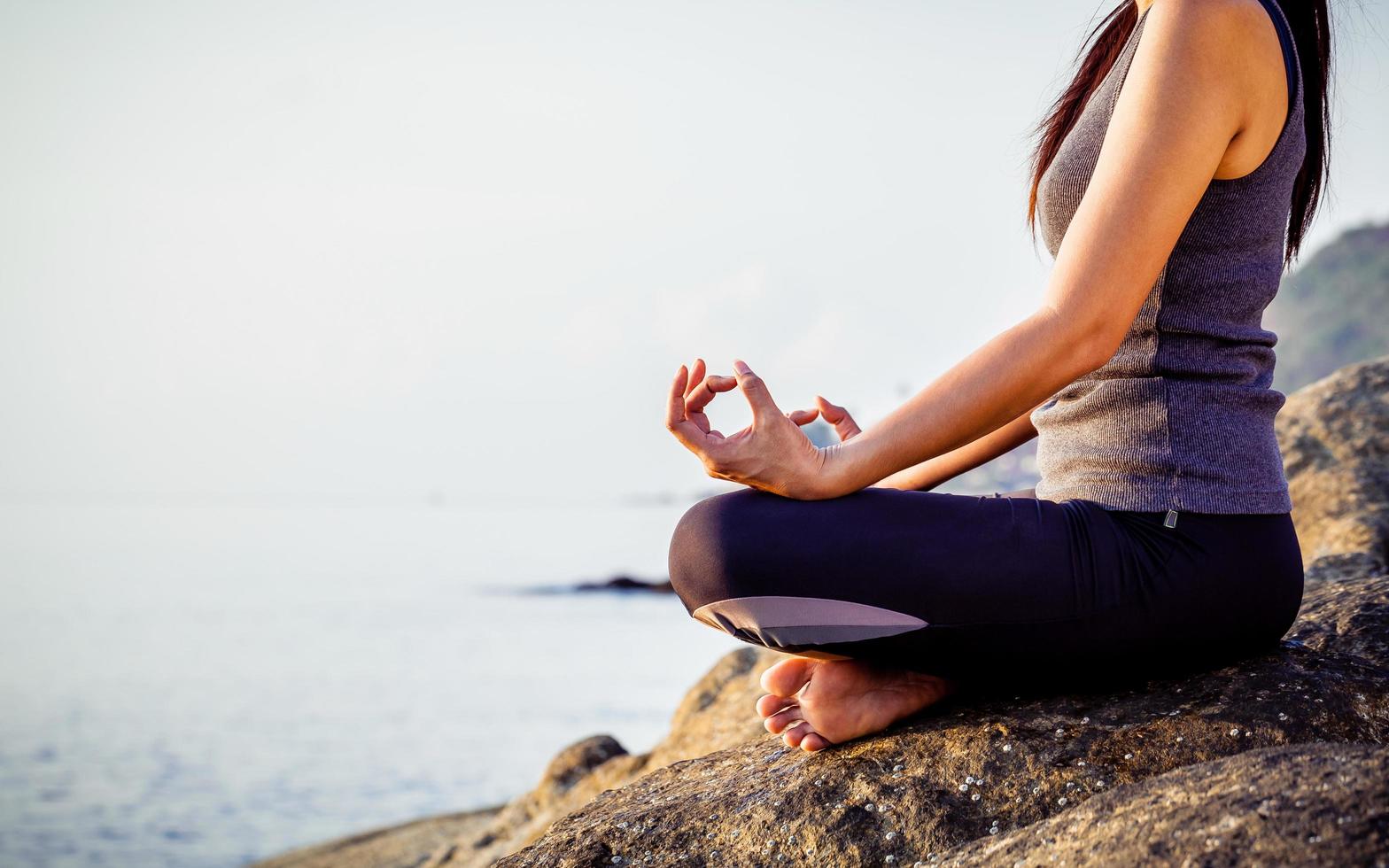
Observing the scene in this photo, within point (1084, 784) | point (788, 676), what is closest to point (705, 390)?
point (788, 676)

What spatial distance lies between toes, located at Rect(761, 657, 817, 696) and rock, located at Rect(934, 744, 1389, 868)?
772mm

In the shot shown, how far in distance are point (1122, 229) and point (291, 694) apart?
1702 cm

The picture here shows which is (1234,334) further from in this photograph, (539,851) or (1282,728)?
(539,851)

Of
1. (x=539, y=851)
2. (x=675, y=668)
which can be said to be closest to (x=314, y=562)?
(x=675, y=668)

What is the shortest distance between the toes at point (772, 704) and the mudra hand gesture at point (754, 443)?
66 centimetres

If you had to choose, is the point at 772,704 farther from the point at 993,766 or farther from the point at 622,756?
the point at 622,756

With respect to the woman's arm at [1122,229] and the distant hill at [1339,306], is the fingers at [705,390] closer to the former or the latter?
the woman's arm at [1122,229]

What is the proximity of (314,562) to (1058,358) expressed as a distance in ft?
142

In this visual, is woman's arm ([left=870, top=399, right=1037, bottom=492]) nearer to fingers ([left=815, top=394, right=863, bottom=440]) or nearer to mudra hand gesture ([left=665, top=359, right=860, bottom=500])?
fingers ([left=815, top=394, right=863, bottom=440])

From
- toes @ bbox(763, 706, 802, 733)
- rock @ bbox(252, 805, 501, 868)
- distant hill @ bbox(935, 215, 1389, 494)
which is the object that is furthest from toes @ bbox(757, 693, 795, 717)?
distant hill @ bbox(935, 215, 1389, 494)

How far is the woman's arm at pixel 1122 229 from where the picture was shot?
2.04 m

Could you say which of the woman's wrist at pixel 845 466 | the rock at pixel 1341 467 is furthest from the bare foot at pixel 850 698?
the rock at pixel 1341 467

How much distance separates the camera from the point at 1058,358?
2.08m

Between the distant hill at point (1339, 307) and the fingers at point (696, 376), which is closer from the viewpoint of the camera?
the fingers at point (696, 376)
